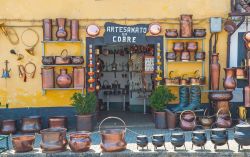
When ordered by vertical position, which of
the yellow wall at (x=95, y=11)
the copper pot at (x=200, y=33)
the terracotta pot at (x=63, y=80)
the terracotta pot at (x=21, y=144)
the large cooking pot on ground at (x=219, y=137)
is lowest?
the terracotta pot at (x=21, y=144)

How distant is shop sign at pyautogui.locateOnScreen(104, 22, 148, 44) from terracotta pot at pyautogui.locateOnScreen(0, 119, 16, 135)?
9.66ft

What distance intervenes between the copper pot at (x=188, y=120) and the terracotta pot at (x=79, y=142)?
2.76 meters

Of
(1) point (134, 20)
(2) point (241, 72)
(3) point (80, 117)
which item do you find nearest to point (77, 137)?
(3) point (80, 117)

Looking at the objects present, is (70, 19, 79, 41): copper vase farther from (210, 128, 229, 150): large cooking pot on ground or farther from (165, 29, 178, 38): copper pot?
(210, 128, 229, 150): large cooking pot on ground

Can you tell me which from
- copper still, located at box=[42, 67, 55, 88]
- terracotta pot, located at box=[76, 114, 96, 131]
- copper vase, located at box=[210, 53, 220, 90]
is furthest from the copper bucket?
copper vase, located at box=[210, 53, 220, 90]

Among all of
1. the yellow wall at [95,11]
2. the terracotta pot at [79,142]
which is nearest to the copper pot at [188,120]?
the yellow wall at [95,11]

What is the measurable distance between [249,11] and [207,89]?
6.97 feet

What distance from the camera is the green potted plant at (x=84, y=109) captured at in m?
10.4

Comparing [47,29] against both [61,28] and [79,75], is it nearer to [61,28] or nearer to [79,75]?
[61,28]

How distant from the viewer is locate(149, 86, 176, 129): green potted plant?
10.6 meters

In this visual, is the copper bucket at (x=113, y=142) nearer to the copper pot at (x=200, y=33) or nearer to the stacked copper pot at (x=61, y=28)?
the stacked copper pot at (x=61, y=28)

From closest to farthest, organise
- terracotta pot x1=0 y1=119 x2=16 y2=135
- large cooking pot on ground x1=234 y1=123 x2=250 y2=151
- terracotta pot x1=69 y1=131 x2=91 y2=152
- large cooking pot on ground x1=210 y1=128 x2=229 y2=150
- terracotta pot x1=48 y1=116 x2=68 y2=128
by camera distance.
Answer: large cooking pot on ground x1=234 y1=123 x2=250 y2=151 < large cooking pot on ground x1=210 y1=128 x2=229 y2=150 < terracotta pot x1=69 y1=131 x2=91 y2=152 < terracotta pot x1=0 y1=119 x2=16 y2=135 < terracotta pot x1=48 y1=116 x2=68 y2=128

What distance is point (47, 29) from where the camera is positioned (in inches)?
428

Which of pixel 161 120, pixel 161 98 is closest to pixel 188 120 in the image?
pixel 161 120
